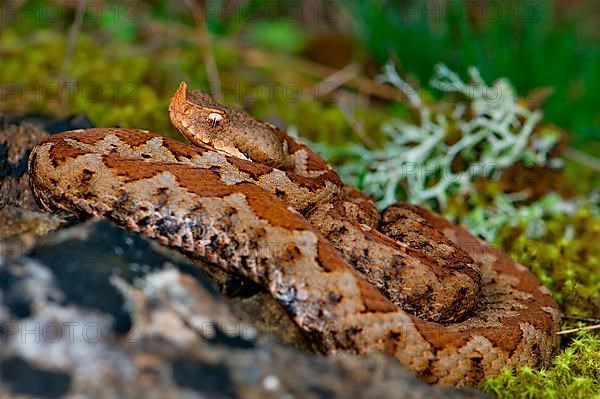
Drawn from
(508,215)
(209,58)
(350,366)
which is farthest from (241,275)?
(209,58)

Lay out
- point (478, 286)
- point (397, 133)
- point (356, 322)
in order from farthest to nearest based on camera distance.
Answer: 1. point (397, 133)
2. point (478, 286)
3. point (356, 322)

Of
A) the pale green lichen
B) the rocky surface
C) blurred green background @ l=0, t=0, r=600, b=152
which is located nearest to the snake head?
the rocky surface

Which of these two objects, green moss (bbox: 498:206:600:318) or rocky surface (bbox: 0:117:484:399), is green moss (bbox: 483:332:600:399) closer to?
rocky surface (bbox: 0:117:484:399)

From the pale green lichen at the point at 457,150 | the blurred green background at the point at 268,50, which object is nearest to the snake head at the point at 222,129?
the pale green lichen at the point at 457,150

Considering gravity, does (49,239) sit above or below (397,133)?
above

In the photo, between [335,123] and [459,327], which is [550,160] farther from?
[459,327]

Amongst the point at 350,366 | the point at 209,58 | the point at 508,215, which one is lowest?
the point at 508,215
